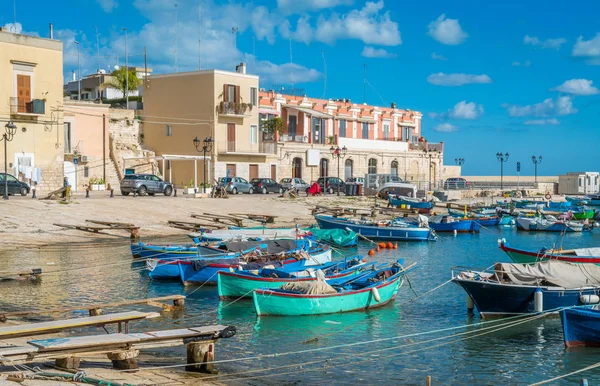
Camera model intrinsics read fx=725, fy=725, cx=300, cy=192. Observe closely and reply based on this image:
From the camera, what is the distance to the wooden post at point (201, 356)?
43.1 feet

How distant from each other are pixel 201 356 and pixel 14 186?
3257 centimetres

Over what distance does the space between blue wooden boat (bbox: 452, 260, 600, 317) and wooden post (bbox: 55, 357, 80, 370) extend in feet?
34.1

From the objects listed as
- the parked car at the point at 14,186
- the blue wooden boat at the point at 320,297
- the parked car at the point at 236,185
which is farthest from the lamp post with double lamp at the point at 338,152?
the blue wooden boat at the point at 320,297

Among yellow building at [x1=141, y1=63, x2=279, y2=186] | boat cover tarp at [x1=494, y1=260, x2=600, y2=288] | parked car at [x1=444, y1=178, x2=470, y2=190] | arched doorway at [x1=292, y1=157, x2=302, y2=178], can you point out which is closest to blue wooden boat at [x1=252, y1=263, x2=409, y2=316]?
boat cover tarp at [x1=494, y1=260, x2=600, y2=288]

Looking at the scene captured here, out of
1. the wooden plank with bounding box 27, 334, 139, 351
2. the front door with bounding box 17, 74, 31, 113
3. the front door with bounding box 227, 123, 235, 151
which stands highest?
the front door with bounding box 17, 74, 31, 113

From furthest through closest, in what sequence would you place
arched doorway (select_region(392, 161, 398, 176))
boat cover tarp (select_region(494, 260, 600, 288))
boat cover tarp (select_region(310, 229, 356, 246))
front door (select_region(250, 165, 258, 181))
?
arched doorway (select_region(392, 161, 398, 176)) → front door (select_region(250, 165, 258, 181)) → boat cover tarp (select_region(310, 229, 356, 246)) → boat cover tarp (select_region(494, 260, 600, 288))

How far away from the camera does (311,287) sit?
1881 centimetres

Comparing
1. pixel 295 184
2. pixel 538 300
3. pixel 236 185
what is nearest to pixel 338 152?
pixel 295 184

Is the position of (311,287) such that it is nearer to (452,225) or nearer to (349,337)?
(349,337)

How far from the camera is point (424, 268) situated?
29.2 metres

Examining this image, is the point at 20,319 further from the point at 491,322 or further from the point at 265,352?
the point at 491,322

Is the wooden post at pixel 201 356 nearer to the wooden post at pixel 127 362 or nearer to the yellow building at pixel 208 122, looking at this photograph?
the wooden post at pixel 127 362

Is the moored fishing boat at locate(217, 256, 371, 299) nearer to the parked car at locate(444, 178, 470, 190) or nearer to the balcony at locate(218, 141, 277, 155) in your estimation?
the balcony at locate(218, 141, 277, 155)

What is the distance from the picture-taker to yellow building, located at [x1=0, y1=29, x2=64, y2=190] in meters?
44.8
